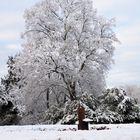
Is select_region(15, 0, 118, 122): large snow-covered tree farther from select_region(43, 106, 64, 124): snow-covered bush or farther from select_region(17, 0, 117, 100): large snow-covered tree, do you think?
select_region(43, 106, 64, 124): snow-covered bush

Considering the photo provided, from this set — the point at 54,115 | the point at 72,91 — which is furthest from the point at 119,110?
the point at 72,91

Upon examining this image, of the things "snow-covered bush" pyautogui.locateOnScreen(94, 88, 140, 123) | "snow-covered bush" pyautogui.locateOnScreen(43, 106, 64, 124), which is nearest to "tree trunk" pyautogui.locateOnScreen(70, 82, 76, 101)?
"snow-covered bush" pyautogui.locateOnScreen(43, 106, 64, 124)

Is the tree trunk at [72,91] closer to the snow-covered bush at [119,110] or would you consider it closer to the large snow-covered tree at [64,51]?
the large snow-covered tree at [64,51]

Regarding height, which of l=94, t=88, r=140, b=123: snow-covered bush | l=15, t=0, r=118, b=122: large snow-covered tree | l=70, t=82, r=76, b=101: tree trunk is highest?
l=15, t=0, r=118, b=122: large snow-covered tree

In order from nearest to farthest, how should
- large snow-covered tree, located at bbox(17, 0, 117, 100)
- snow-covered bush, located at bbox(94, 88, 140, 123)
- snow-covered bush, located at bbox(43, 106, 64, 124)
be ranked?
snow-covered bush, located at bbox(94, 88, 140, 123) → snow-covered bush, located at bbox(43, 106, 64, 124) → large snow-covered tree, located at bbox(17, 0, 117, 100)

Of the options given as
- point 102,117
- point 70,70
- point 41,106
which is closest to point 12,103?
point 41,106

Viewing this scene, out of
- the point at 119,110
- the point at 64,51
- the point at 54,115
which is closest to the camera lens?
the point at 119,110

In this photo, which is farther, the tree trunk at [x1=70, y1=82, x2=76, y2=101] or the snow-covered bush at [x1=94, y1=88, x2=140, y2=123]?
the tree trunk at [x1=70, y1=82, x2=76, y2=101]

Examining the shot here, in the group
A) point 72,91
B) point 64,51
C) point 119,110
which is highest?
point 64,51

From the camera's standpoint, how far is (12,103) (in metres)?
39.9

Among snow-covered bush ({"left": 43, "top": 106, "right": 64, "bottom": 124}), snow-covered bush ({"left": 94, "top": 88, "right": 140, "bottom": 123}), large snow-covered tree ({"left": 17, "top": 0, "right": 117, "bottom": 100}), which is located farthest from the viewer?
large snow-covered tree ({"left": 17, "top": 0, "right": 117, "bottom": 100})

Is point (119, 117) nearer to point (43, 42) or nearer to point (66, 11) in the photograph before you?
point (43, 42)

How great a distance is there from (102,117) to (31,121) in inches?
668

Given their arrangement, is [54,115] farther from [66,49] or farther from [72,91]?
[66,49]
